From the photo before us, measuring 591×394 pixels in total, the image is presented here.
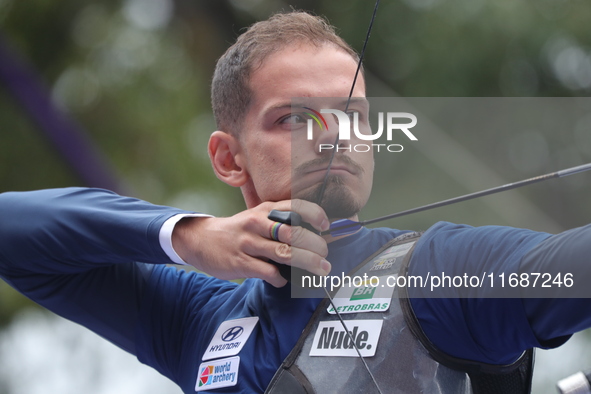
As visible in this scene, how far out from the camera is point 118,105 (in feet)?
10.3

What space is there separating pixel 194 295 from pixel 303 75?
19.8 inches

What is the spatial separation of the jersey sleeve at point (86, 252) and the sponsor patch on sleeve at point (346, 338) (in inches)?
12.3

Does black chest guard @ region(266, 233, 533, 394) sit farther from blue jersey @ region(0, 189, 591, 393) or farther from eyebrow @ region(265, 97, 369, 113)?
eyebrow @ region(265, 97, 369, 113)

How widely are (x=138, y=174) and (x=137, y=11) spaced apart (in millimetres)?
882

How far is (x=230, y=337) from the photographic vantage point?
1081 millimetres

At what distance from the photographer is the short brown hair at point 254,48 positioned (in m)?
1.20

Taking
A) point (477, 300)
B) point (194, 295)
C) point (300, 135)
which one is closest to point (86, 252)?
point (194, 295)

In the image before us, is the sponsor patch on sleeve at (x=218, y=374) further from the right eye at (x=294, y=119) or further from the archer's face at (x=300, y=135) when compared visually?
the right eye at (x=294, y=119)

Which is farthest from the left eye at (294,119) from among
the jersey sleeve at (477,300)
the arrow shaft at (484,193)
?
the jersey sleeve at (477,300)

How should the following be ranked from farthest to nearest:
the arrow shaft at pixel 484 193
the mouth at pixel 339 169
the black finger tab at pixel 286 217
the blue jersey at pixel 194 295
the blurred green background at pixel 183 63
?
the blurred green background at pixel 183 63 < the mouth at pixel 339 169 < the black finger tab at pixel 286 217 < the blue jersey at pixel 194 295 < the arrow shaft at pixel 484 193

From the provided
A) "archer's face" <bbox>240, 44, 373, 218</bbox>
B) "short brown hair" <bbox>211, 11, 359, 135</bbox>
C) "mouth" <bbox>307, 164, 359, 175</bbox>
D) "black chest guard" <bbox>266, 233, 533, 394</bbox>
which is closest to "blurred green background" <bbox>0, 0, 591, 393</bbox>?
"short brown hair" <bbox>211, 11, 359, 135</bbox>

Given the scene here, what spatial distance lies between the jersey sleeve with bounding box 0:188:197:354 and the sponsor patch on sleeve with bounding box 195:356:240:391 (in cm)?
20

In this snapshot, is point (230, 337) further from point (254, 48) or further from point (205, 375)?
point (254, 48)

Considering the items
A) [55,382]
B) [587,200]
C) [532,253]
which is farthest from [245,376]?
[55,382]
